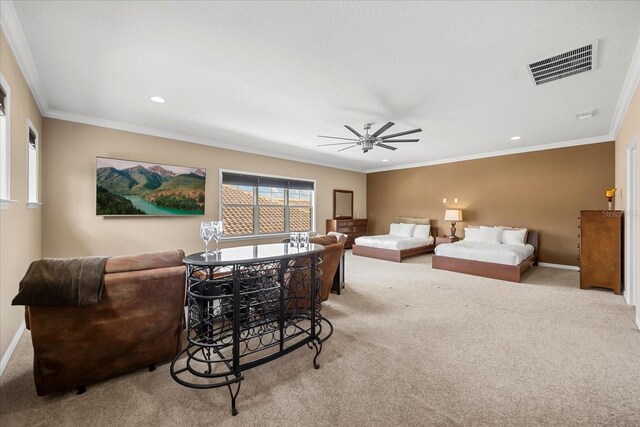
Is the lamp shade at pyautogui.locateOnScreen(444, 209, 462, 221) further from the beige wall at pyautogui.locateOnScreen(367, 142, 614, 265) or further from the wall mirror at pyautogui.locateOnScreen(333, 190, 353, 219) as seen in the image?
the wall mirror at pyautogui.locateOnScreen(333, 190, 353, 219)

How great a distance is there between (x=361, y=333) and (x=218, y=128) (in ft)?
13.7

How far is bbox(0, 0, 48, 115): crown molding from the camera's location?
195 centimetres

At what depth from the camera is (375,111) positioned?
12.9ft

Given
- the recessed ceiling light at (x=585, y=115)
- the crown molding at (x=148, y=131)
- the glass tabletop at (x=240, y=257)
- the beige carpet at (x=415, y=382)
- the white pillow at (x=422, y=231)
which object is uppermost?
the recessed ceiling light at (x=585, y=115)

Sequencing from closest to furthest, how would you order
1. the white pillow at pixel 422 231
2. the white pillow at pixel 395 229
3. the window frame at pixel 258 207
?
the window frame at pixel 258 207, the white pillow at pixel 422 231, the white pillow at pixel 395 229

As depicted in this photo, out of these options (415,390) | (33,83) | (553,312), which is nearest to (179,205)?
(33,83)

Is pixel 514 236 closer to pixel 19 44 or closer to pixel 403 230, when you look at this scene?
pixel 403 230

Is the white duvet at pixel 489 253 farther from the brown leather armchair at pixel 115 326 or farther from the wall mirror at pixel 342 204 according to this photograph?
the brown leather armchair at pixel 115 326

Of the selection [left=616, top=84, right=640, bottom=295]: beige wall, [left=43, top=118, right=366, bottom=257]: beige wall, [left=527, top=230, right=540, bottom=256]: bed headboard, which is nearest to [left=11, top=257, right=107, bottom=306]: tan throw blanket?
[left=43, top=118, right=366, bottom=257]: beige wall

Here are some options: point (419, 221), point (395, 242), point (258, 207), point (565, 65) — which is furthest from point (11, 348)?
point (419, 221)

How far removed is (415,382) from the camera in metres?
1.89

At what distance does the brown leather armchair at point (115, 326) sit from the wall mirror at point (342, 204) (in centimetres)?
660

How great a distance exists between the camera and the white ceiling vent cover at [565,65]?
2461 mm

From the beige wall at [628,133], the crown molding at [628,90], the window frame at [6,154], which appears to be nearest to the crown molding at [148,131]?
the window frame at [6,154]
